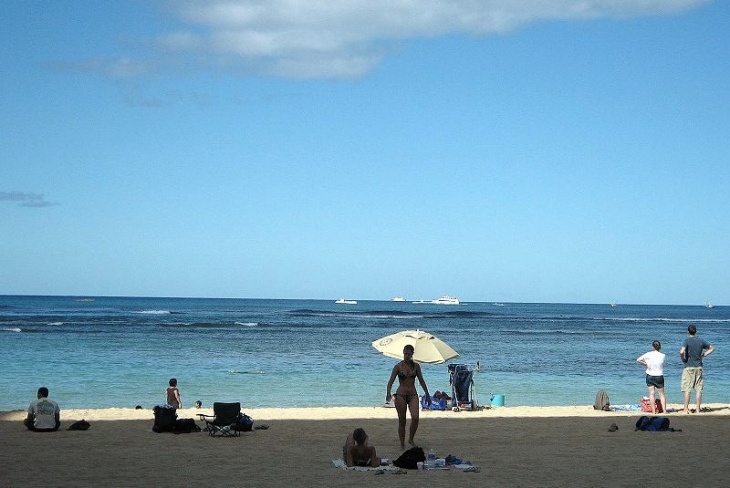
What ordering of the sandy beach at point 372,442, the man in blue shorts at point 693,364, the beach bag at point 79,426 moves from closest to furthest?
1. the sandy beach at point 372,442
2. the beach bag at point 79,426
3. the man in blue shorts at point 693,364

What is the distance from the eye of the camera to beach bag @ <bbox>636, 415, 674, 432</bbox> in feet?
43.8

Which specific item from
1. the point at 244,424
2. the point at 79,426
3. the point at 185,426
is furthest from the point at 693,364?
the point at 79,426

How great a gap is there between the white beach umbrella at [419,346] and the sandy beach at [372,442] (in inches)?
42.3

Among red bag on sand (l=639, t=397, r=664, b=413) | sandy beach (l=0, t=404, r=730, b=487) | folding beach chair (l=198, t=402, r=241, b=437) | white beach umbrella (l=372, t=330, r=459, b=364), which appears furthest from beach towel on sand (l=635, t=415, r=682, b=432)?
folding beach chair (l=198, t=402, r=241, b=437)

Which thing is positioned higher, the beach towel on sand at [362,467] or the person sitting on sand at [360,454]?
the person sitting on sand at [360,454]

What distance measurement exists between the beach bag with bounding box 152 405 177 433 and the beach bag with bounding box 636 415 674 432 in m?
7.24

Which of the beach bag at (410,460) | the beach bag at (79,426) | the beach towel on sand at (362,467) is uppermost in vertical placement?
the beach bag at (410,460)

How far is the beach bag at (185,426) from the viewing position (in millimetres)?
12938

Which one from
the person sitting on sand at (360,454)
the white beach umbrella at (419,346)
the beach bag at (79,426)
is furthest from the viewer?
the white beach umbrella at (419,346)

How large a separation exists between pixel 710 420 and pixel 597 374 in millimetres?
11667

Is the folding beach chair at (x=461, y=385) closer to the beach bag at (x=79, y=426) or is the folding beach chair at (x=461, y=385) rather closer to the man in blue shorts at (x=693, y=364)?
the man in blue shorts at (x=693, y=364)

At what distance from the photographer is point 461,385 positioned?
53.9 ft

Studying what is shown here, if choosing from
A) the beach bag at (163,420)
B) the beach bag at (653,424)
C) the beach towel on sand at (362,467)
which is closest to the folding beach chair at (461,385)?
the beach bag at (653,424)

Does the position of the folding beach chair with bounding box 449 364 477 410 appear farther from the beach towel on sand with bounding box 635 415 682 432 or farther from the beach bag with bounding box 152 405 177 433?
the beach bag with bounding box 152 405 177 433
